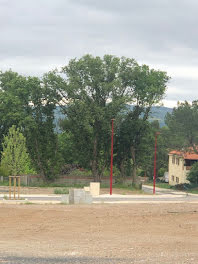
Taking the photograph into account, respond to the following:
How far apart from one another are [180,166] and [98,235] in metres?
69.8

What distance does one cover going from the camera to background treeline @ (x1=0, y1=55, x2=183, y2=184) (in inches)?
2579

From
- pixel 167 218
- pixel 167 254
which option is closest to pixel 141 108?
pixel 167 218

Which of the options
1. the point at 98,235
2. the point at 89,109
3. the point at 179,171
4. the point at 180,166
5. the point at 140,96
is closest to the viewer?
the point at 98,235

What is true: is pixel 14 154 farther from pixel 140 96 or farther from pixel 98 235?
pixel 98 235

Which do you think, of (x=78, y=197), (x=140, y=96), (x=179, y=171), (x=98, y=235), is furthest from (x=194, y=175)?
(x=98, y=235)

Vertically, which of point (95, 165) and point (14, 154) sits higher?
point (14, 154)

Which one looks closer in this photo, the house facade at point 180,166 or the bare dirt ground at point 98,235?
the bare dirt ground at point 98,235

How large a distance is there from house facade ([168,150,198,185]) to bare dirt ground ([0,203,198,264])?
51.9 meters

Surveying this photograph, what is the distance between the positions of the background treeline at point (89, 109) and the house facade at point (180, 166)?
18.5m

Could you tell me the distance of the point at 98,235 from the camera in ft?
83.1

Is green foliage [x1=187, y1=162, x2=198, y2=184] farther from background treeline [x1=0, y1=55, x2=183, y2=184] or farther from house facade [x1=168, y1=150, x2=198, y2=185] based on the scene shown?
background treeline [x1=0, y1=55, x2=183, y2=184]

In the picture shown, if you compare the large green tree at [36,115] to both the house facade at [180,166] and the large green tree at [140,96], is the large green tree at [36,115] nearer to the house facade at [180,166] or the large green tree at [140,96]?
the large green tree at [140,96]

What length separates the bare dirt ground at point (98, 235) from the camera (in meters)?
19.0

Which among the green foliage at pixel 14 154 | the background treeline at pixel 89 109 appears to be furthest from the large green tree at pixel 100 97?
the green foliage at pixel 14 154
